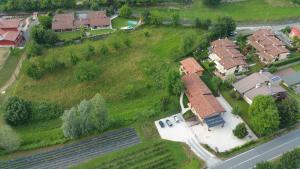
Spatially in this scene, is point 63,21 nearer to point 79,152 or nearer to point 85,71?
point 85,71

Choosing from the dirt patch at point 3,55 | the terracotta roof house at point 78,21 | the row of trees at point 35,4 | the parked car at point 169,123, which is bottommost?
the parked car at point 169,123

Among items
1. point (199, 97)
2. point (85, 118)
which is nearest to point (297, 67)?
point (199, 97)

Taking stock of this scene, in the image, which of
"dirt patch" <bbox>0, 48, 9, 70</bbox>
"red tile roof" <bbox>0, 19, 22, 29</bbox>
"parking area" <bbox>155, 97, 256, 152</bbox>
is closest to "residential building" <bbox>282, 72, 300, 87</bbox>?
"parking area" <bbox>155, 97, 256, 152</bbox>

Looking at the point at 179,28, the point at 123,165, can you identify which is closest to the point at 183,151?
the point at 123,165

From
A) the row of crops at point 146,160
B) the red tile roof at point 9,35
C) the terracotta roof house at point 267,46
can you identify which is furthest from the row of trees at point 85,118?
the terracotta roof house at point 267,46

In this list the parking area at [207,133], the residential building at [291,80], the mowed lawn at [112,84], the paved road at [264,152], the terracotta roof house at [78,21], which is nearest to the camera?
the paved road at [264,152]

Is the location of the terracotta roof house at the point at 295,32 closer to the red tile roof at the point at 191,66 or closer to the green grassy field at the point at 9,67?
the red tile roof at the point at 191,66

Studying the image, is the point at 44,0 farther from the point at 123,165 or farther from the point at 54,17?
the point at 123,165
